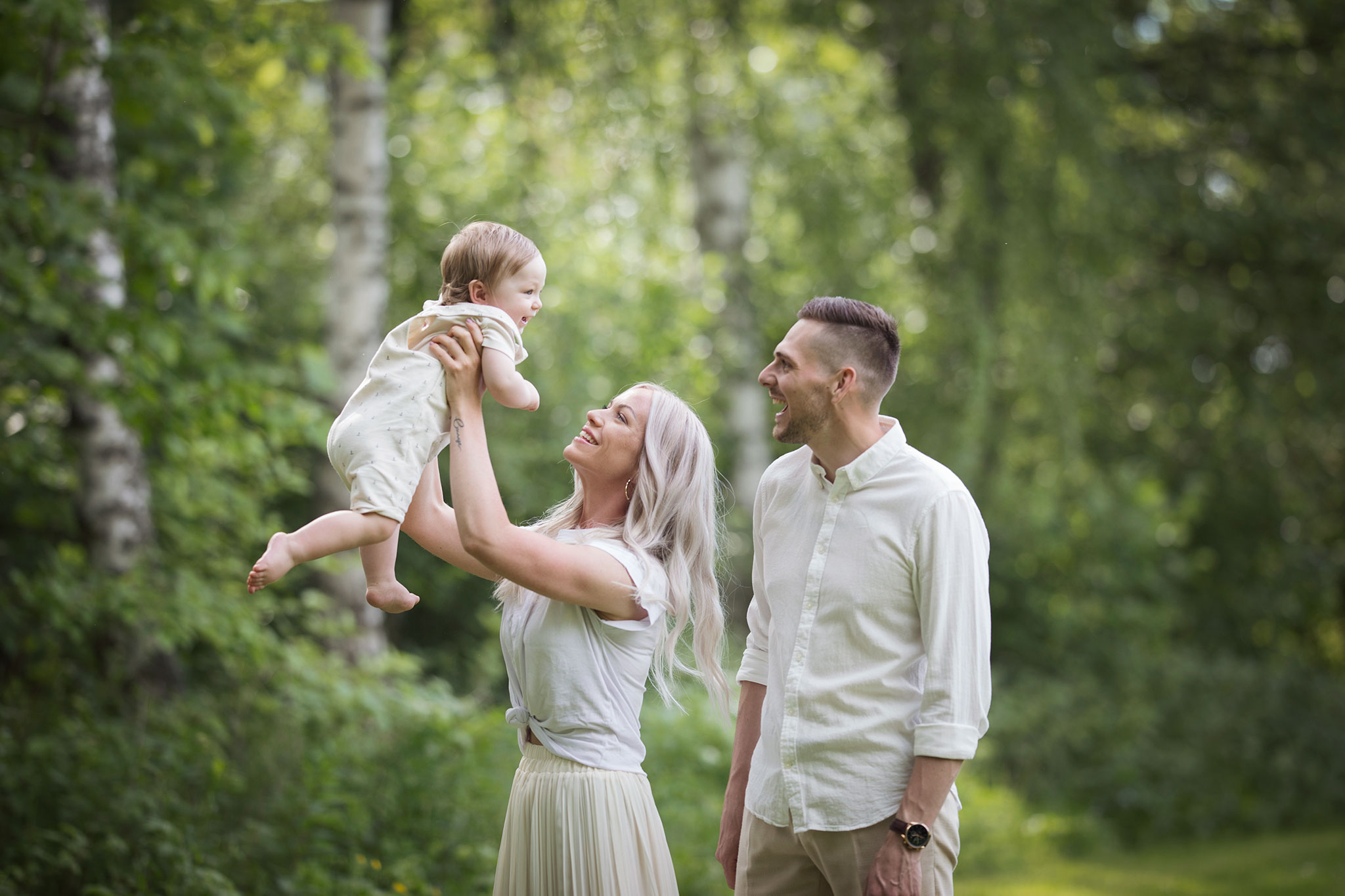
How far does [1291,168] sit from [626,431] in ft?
29.5

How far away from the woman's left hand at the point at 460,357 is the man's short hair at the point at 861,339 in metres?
0.68

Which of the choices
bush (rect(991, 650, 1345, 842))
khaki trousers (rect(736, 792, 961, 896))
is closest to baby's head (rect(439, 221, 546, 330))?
khaki trousers (rect(736, 792, 961, 896))

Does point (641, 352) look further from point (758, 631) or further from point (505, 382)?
point (505, 382)

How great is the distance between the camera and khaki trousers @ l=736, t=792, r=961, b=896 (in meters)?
2.12

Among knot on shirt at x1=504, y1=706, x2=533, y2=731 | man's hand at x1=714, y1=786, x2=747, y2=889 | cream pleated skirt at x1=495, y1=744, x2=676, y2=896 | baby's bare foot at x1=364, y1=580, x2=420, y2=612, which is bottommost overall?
man's hand at x1=714, y1=786, x2=747, y2=889

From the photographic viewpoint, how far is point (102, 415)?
15.6 feet

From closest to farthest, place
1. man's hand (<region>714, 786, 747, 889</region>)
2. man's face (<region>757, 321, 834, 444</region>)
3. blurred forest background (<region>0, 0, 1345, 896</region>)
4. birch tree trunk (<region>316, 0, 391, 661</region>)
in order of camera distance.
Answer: man's face (<region>757, 321, 834, 444</region>) < man's hand (<region>714, 786, 747, 889</region>) < blurred forest background (<region>0, 0, 1345, 896</region>) < birch tree trunk (<region>316, 0, 391, 661</region>)

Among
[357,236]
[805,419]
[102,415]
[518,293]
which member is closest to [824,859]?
[805,419]

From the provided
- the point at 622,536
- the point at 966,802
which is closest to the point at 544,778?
the point at 622,536

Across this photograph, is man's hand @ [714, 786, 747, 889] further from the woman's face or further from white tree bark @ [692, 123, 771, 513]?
white tree bark @ [692, 123, 771, 513]

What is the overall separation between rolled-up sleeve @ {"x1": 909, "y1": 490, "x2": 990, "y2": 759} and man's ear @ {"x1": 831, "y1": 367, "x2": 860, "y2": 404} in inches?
11.1

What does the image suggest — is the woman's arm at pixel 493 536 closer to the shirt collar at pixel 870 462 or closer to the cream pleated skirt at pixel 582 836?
the cream pleated skirt at pixel 582 836

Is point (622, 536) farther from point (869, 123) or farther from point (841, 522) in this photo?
point (869, 123)

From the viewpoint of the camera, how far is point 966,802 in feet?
22.0
